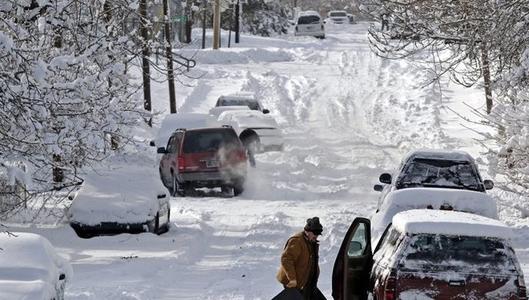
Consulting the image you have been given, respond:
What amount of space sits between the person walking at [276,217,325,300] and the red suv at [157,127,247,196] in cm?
1373

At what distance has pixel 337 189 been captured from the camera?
26.0 meters

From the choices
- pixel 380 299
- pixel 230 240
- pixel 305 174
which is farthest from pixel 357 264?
pixel 305 174

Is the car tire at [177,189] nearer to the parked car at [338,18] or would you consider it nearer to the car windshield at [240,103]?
the car windshield at [240,103]

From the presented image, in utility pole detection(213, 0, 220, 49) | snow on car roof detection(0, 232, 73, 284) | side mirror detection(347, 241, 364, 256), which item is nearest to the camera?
snow on car roof detection(0, 232, 73, 284)

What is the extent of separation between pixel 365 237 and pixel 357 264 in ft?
1.04

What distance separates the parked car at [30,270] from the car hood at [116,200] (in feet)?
25.1

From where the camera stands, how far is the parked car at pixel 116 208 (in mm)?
18188

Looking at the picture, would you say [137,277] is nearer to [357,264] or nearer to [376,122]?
[357,264]

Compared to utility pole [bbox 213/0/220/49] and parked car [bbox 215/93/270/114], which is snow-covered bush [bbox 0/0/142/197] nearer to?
parked car [bbox 215/93/270/114]

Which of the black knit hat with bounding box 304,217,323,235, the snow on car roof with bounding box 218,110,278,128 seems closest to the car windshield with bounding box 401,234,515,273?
the black knit hat with bounding box 304,217,323,235

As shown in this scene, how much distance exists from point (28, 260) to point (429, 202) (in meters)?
7.06

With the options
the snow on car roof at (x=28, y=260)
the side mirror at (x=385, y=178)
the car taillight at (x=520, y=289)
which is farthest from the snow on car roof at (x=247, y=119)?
the car taillight at (x=520, y=289)

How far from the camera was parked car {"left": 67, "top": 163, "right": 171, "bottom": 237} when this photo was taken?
18.2 meters

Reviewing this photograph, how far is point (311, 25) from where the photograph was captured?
7819cm
